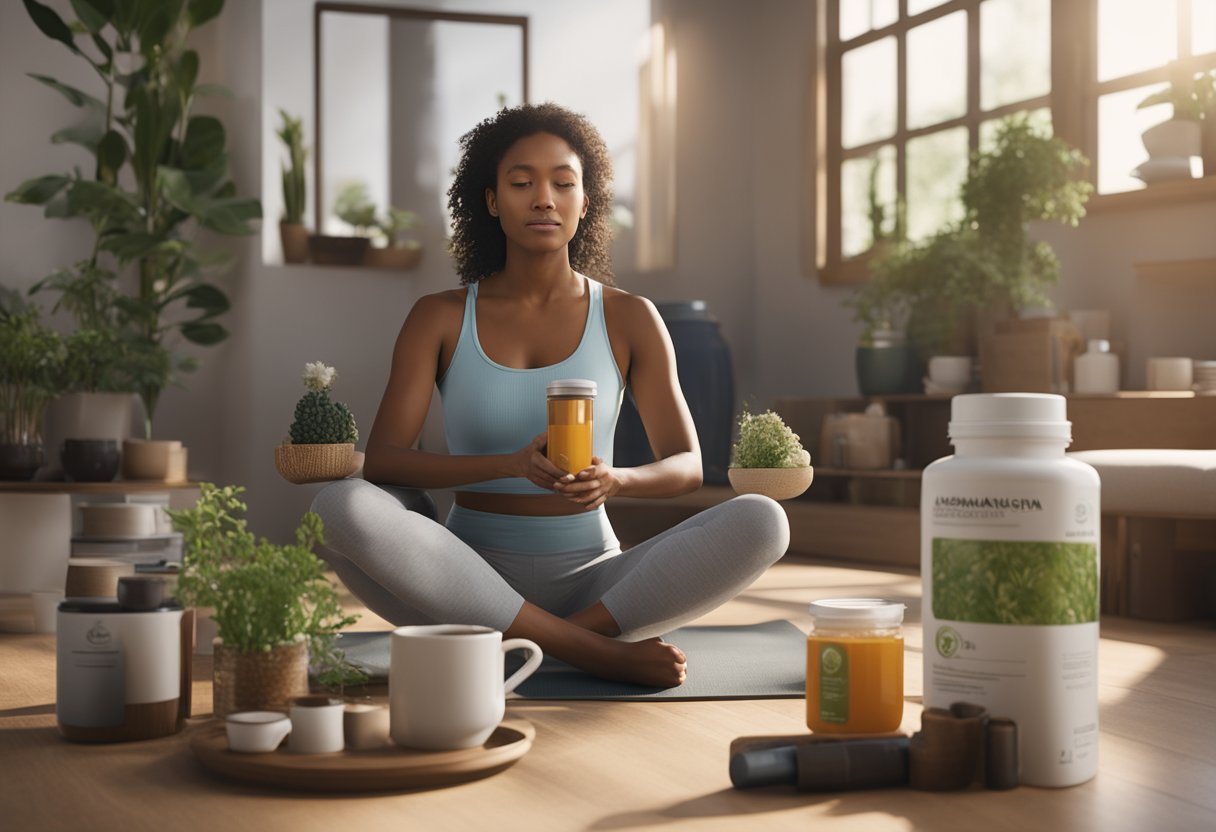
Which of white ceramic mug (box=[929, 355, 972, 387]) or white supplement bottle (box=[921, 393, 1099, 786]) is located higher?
white ceramic mug (box=[929, 355, 972, 387])

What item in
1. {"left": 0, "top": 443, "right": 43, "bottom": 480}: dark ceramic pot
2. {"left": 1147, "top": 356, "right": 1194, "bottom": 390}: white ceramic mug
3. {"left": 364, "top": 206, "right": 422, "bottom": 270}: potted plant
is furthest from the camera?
{"left": 364, "top": 206, "right": 422, "bottom": 270}: potted plant

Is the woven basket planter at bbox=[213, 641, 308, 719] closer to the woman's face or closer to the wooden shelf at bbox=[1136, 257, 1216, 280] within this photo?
the woman's face

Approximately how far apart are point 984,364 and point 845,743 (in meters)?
2.94

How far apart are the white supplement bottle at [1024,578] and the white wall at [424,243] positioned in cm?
317

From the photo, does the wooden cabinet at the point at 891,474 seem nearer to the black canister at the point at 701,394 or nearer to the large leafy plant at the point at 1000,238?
the black canister at the point at 701,394

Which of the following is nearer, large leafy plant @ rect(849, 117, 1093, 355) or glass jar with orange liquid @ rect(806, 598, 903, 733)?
glass jar with orange liquid @ rect(806, 598, 903, 733)

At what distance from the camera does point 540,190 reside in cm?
222

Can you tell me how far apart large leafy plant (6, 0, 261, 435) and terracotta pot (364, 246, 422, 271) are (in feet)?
1.95

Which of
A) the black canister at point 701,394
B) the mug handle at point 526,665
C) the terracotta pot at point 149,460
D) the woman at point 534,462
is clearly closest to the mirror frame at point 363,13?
the black canister at point 701,394

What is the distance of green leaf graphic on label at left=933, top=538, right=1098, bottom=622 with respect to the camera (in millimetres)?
1341

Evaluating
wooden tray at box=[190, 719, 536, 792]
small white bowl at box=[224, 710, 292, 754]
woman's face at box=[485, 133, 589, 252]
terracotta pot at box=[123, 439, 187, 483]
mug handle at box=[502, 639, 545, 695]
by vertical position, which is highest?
woman's face at box=[485, 133, 589, 252]

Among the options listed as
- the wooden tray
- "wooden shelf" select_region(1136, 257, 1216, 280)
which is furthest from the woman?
"wooden shelf" select_region(1136, 257, 1216, 280)

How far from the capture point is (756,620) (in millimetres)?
2975

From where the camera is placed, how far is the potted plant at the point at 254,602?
1559 mm
